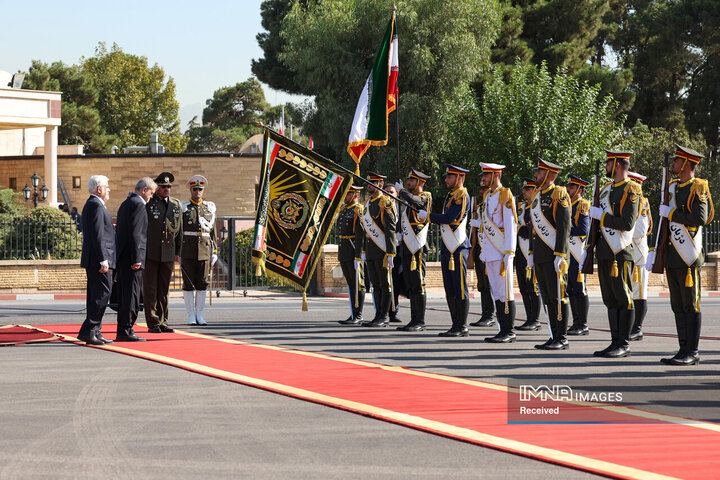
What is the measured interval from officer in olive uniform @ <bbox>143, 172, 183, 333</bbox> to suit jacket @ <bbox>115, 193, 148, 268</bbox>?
1.06m

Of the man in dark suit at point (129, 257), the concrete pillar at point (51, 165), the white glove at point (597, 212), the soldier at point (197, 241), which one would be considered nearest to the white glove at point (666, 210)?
the white glove at point (597, 212)

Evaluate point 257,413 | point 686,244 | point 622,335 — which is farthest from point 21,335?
point 686,244

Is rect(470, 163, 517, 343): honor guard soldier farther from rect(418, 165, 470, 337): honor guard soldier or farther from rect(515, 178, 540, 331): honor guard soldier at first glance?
rect(515, 178, 540, 331): honor guard soldier

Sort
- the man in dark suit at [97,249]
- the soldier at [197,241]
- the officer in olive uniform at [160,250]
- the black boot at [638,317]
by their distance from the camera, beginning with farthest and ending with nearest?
1. the soldier at [197,241]
2. the officer in olive uniform at [160,250]
3. the black boot at [638,317]
4. the man in dark suit at [97,249]

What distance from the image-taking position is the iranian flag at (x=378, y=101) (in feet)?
51.7

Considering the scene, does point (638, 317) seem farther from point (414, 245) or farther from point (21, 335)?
point (21, 335)

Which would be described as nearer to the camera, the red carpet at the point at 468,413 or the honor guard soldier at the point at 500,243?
the red carpet at the point at 468,413

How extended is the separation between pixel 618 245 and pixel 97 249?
19.2ft

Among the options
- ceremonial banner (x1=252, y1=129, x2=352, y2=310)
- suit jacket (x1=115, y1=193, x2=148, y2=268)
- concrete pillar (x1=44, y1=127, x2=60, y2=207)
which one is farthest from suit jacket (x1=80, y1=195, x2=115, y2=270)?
concrete pillar (x1=44, y1=127, x2=60, y2=207)

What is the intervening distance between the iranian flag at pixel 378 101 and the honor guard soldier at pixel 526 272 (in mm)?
2560

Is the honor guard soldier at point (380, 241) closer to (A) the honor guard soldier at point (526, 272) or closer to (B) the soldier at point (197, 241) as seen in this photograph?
(A) the honor guard soldier at point (526, 272)

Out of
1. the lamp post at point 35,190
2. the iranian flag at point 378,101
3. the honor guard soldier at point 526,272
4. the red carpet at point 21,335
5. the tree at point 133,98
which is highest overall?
the tree at point 133,98

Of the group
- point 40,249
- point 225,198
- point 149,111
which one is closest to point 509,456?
point 40,249

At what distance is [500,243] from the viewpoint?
481 inches
